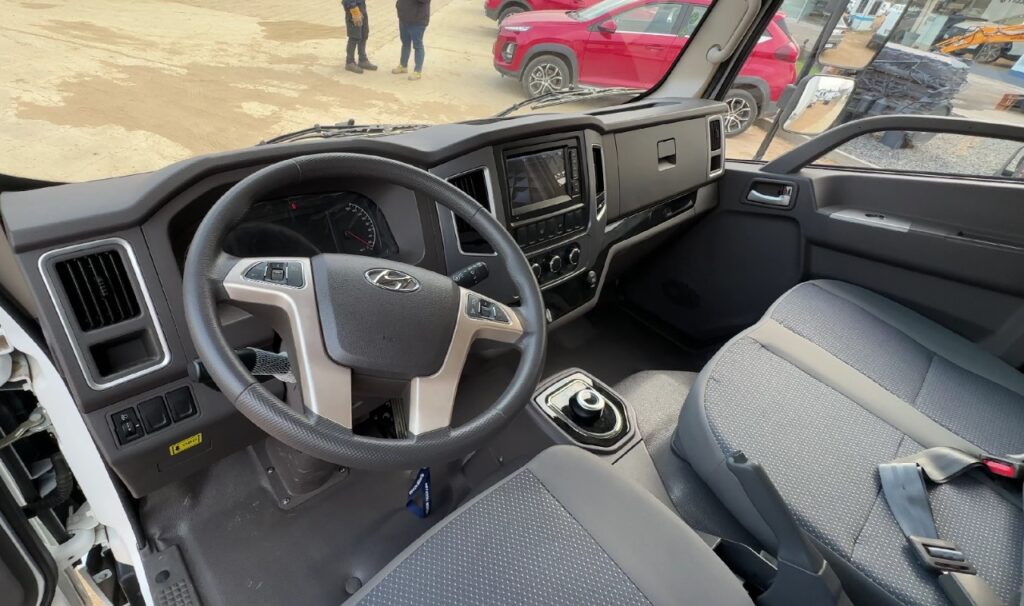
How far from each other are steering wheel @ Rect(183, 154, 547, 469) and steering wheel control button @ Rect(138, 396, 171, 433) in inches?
16.1

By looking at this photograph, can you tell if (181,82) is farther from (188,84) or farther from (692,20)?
(692,20)

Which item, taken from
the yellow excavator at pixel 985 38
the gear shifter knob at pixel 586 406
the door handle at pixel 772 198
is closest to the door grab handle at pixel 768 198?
the door handle at pixel 772 198

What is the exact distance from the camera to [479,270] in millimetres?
1025

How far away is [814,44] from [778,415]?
1.34m

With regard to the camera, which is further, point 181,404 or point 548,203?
point 548,203

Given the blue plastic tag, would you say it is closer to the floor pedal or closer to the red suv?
the floor pedal

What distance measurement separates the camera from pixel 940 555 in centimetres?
92

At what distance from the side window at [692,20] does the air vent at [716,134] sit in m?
0.38

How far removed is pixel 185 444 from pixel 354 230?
594 mm

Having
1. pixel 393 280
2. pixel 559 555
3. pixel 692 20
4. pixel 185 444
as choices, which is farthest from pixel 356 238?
pixel 692 20

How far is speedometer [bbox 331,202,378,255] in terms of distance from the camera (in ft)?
4.07

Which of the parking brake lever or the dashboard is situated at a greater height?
the dashboard

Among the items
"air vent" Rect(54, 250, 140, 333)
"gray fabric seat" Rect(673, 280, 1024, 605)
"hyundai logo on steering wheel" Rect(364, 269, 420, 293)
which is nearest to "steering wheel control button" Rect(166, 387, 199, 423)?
"air vent" Rect(54, 250, 140, 333)

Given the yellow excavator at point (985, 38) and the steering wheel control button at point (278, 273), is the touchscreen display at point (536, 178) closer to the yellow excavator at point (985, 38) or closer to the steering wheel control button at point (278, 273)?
the steering wheel control button at point (278, 273)
